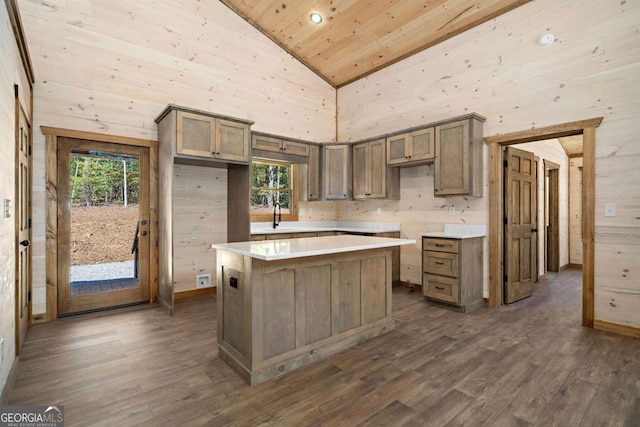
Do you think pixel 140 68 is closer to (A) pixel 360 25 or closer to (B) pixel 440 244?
(A) pixel 360 25

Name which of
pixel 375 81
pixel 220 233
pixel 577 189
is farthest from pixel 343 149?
pixel 577 189

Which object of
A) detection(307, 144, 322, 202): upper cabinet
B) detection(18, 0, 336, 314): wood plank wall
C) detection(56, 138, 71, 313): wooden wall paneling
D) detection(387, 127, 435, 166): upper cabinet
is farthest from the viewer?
detection(307, 144, 322, 202): upper cabinet

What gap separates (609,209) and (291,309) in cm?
326

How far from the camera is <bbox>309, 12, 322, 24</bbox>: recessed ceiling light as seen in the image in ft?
14.8

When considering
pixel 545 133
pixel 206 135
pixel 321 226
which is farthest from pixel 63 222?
pixel 545 133

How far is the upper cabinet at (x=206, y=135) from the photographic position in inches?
145

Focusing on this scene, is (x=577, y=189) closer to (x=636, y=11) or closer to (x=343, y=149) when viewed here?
(x=636, y=11)

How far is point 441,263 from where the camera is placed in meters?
4.03

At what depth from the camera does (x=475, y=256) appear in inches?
160

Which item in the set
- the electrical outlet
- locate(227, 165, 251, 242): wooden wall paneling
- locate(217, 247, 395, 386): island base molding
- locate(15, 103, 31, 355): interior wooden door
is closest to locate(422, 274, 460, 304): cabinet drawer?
locate(217, 247, 395, 386): island base molding

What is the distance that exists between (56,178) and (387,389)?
3.95 meters

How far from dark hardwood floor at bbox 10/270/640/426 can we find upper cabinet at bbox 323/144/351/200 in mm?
2580

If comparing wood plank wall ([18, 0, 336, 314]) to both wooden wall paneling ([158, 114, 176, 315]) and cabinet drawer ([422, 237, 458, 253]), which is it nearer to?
wooden wall paneling ([158, 114, 176, 315])

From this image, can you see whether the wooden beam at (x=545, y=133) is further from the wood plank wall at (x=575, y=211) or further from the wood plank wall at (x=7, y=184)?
the wood plank wall at (x=7, y=184)
